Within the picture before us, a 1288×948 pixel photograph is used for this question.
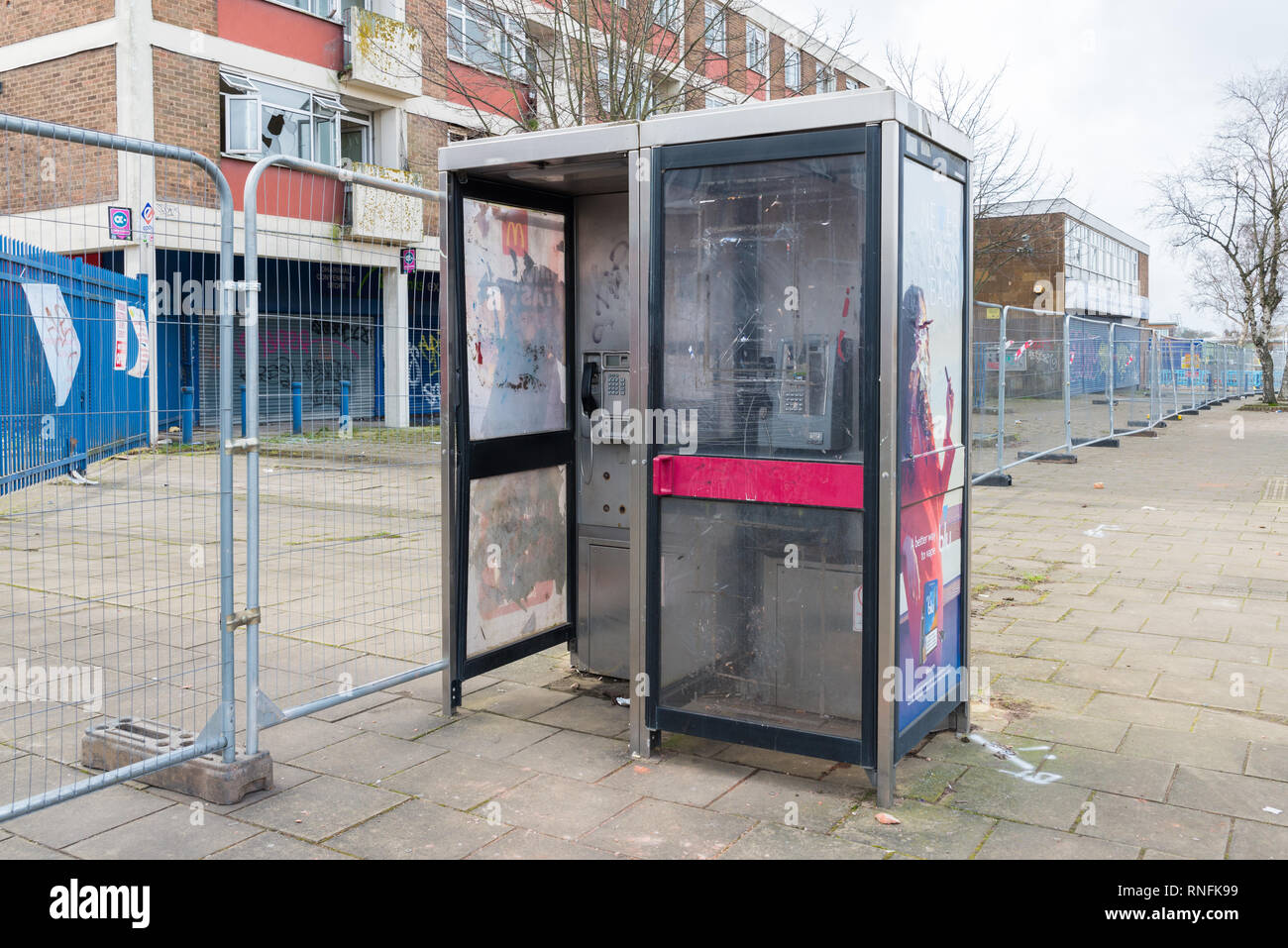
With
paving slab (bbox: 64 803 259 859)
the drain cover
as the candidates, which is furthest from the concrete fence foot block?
the drain cover

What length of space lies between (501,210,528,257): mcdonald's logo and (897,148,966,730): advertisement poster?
2.05 meters

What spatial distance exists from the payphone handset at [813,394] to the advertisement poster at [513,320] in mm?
1569

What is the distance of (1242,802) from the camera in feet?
13.1

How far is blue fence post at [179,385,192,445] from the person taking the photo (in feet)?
12.5

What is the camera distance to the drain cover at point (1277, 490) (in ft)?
42.1

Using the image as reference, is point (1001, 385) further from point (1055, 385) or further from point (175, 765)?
point (175, 765)

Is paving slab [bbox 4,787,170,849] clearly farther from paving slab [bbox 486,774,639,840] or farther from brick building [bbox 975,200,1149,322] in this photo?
brick building [bbox 975,200,1149,322]

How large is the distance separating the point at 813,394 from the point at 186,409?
93.2 inches

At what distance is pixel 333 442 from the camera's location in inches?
198

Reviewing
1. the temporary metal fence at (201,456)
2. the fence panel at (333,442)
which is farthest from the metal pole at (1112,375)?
the temporary metal fence at (201,456)

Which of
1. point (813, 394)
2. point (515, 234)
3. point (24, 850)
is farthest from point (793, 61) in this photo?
point (24, 850)

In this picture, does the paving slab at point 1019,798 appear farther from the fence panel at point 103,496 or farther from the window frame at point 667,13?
the window frame at point 667,13

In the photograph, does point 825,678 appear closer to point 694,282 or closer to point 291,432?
point 694,282
